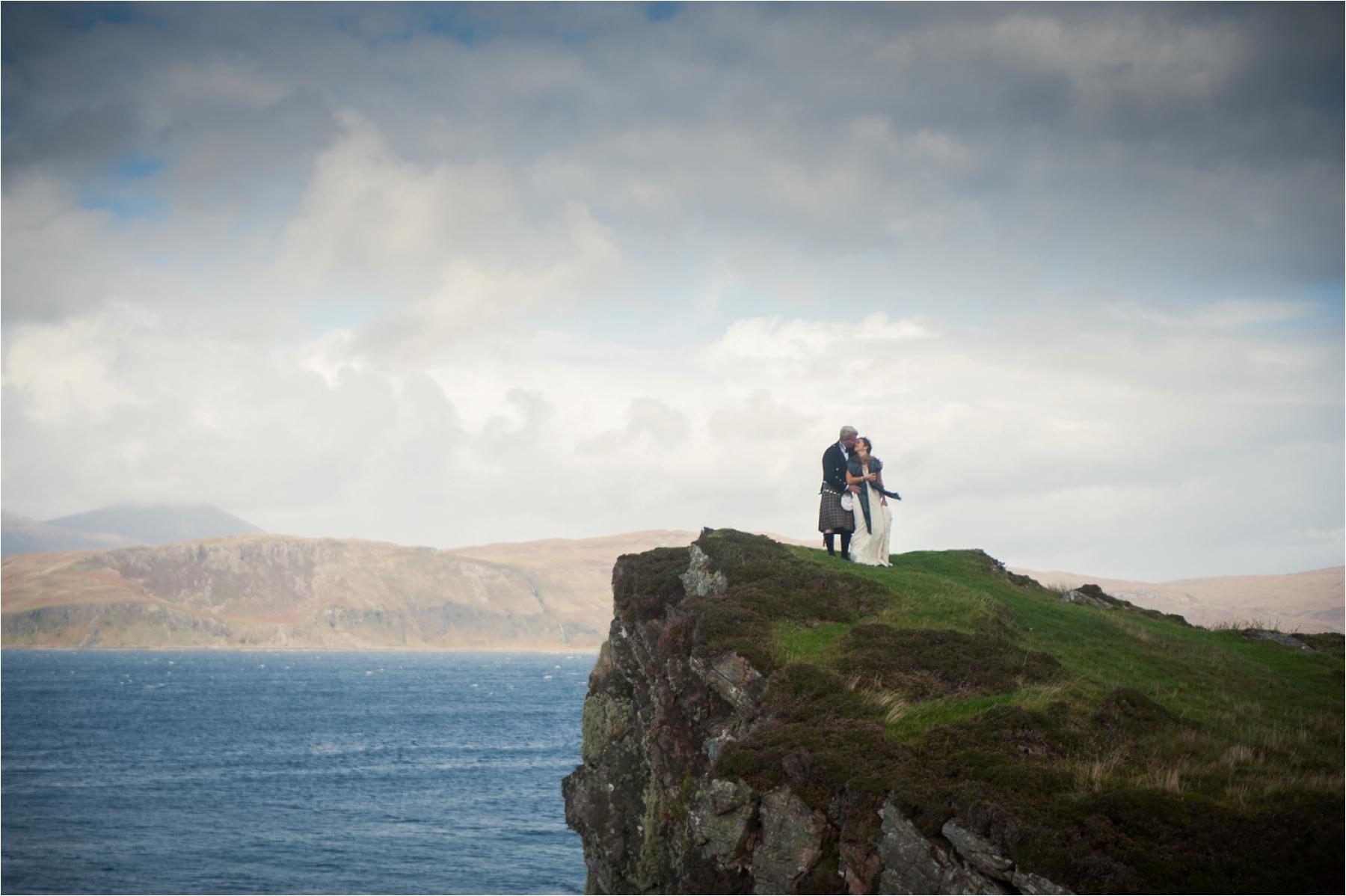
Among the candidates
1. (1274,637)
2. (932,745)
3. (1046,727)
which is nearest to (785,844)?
(932,745)

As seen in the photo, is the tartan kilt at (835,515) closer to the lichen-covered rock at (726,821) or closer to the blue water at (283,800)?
the lichen-covered rock at (726,821)

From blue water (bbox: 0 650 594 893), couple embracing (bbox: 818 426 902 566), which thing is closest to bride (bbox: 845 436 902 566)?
couple embracing (bbox: 818 426 902 566)

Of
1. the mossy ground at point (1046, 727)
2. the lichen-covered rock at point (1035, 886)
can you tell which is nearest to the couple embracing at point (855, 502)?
the mossy ground at point (1046, 727)

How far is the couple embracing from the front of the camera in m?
26.2

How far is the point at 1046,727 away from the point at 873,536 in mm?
13086

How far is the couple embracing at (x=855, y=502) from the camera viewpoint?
26.2 metres

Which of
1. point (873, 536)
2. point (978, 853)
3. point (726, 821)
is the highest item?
point (873, 536)

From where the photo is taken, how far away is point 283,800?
7506 cm

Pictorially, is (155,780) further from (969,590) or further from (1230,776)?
(1230,776)

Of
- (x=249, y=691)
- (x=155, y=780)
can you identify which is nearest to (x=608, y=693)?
(x=155, y=780)

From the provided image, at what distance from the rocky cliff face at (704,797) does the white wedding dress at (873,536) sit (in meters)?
3.62

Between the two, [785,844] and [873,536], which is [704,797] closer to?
[785,844]

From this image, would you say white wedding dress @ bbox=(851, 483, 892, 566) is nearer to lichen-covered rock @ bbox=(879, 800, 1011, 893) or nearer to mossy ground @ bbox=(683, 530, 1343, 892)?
mossy ground @ bbox=(683, 530, 1343, 892)

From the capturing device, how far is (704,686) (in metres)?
19.4
